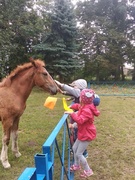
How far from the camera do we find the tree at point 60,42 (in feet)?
41.4

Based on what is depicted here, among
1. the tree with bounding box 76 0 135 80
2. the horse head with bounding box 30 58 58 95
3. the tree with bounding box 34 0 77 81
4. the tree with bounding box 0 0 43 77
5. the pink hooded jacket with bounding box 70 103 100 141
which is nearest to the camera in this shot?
Result: the pink hooded jacket with bounding box 70 103 100 141

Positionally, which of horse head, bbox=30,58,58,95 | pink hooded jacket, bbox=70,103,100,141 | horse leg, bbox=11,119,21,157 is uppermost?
horse head, bbox=30,58,58,95

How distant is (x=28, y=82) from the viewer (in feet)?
11.5

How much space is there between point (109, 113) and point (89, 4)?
15.3 metres

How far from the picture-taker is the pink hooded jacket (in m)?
2.56

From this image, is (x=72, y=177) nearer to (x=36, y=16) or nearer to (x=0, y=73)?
(x=0, y=73)

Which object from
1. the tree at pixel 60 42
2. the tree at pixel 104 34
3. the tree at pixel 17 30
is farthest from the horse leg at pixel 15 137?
the tree at pixel 104 34

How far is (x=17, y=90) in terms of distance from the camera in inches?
136

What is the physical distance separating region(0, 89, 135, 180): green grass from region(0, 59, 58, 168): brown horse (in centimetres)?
45

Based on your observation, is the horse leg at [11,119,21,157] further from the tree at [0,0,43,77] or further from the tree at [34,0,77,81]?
the tree at [0,0,43,77]

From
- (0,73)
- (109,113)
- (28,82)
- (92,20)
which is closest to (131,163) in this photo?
(28,82)

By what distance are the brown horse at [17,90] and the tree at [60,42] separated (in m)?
8.98

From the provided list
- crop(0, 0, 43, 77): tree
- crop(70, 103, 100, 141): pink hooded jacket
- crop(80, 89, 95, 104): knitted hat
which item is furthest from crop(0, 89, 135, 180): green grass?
crop(0, 0, 43, 77): tree

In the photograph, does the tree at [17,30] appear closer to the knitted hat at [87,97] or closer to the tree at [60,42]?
the tree at [60,42]
